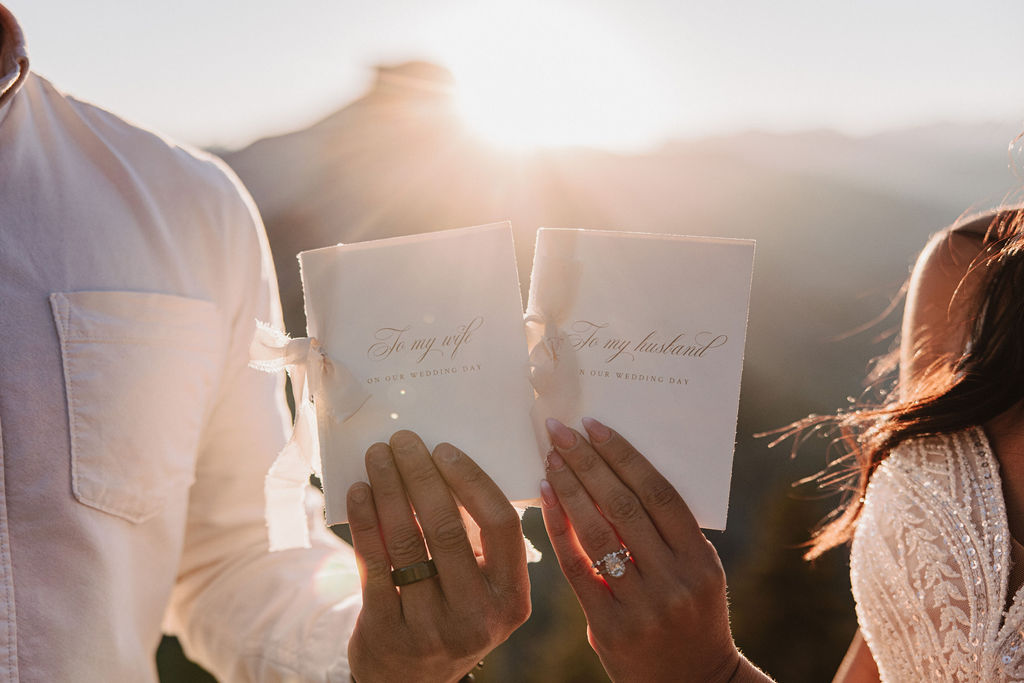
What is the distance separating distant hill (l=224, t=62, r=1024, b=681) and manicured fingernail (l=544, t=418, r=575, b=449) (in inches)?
129

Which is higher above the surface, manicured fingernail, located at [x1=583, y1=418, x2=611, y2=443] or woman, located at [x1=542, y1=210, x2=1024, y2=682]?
manicured fingernail, located at [x1=583, y1=418, x2=611, y2=443]

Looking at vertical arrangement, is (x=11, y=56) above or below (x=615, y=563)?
above

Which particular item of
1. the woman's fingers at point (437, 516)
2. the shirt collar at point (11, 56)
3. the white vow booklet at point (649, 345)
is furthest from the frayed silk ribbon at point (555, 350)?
the shirt collar at point (11, 56)

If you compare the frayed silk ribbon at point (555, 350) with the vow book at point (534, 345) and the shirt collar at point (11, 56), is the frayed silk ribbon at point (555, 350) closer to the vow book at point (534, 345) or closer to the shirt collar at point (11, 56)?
the vow book at point (534, 345)

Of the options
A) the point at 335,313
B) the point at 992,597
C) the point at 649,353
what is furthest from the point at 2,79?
the point at 992,597

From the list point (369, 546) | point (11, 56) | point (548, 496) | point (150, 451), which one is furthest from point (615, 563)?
point (11, 56)

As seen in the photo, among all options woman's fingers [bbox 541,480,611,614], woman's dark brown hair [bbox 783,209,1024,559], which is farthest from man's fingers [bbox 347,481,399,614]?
woman's dark brown hair [bbox 783,209,1024,559]

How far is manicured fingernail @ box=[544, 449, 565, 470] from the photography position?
109cm

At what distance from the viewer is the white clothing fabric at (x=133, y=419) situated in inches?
47.3

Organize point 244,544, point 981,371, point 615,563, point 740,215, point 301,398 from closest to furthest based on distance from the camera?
point 615,563
point 301,398
point 981,371
point 244,544
point 740,215

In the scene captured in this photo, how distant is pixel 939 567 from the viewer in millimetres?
1297

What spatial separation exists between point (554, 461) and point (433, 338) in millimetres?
285

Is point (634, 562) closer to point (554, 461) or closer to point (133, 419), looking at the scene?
point (554, 461)

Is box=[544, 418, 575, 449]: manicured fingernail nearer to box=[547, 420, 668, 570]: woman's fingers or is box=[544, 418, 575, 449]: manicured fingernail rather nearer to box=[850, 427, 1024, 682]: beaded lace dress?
box=[547, 420, 668, 570]: woman's fingers
